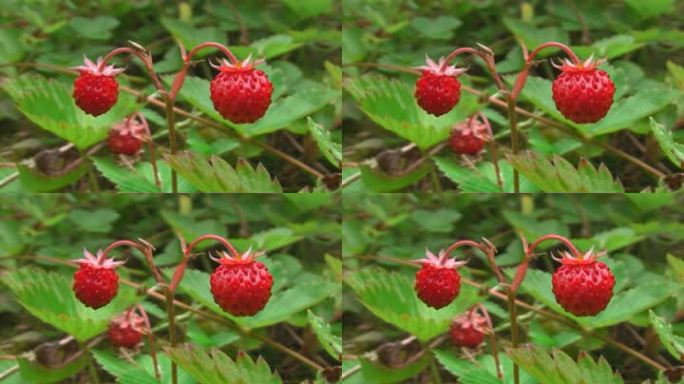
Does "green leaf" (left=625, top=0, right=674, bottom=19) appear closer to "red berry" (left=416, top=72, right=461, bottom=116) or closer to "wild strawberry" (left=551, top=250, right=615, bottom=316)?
"red berry" (left=416, top=72, right=461, bottom=116)

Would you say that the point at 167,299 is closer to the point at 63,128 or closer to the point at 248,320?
the point at 248,320

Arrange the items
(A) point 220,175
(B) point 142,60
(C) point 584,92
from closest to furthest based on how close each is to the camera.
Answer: (C) point 584,92, (B) point 142,60, (A) point 220,175

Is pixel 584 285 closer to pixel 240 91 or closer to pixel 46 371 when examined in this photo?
pixel 240 91

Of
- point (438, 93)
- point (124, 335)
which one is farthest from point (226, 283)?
point (438, 93)

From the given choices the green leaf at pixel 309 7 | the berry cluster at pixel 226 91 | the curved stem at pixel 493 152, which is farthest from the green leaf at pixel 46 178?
the curved stem at pixel 493 152

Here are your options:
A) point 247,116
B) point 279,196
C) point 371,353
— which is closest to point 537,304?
point 371,353

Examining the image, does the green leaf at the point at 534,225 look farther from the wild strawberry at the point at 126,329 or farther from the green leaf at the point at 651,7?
the wild strawberry at the point at 126,329

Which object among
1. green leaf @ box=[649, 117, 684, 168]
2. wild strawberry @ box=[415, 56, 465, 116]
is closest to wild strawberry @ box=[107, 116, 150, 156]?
wild strawberry @ box=[415, 56, 465, 116]
